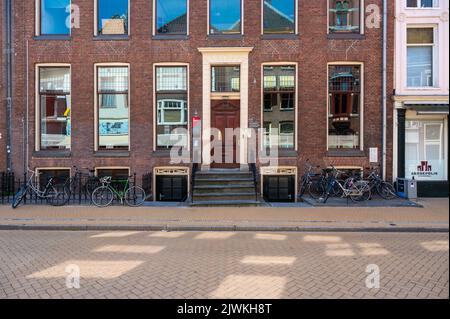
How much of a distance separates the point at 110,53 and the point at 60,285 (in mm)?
10897

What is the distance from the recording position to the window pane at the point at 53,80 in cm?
1351

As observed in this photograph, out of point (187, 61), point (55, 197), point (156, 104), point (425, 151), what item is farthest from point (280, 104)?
point (55, 197)

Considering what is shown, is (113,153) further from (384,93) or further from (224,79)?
(384,93)

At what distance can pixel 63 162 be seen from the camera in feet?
43.7

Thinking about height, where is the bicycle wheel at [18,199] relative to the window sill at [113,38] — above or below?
below

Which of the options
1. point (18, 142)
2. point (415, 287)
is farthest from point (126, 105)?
point (415, 287)

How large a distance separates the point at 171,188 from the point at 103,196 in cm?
281

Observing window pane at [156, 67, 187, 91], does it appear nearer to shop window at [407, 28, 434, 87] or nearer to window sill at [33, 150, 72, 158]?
window sill at [33, 150, 72, 158]

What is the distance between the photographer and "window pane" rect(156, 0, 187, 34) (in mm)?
13438

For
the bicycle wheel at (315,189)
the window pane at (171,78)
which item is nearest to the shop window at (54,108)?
the window pane at (171,78)

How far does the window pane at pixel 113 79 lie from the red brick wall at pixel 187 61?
37cm

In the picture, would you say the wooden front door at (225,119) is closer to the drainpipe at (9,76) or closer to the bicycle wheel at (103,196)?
the bicycle wheel at (103,196)

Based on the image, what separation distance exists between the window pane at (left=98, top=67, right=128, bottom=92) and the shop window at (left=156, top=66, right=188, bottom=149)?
4.63 feet

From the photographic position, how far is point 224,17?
44.1ft
